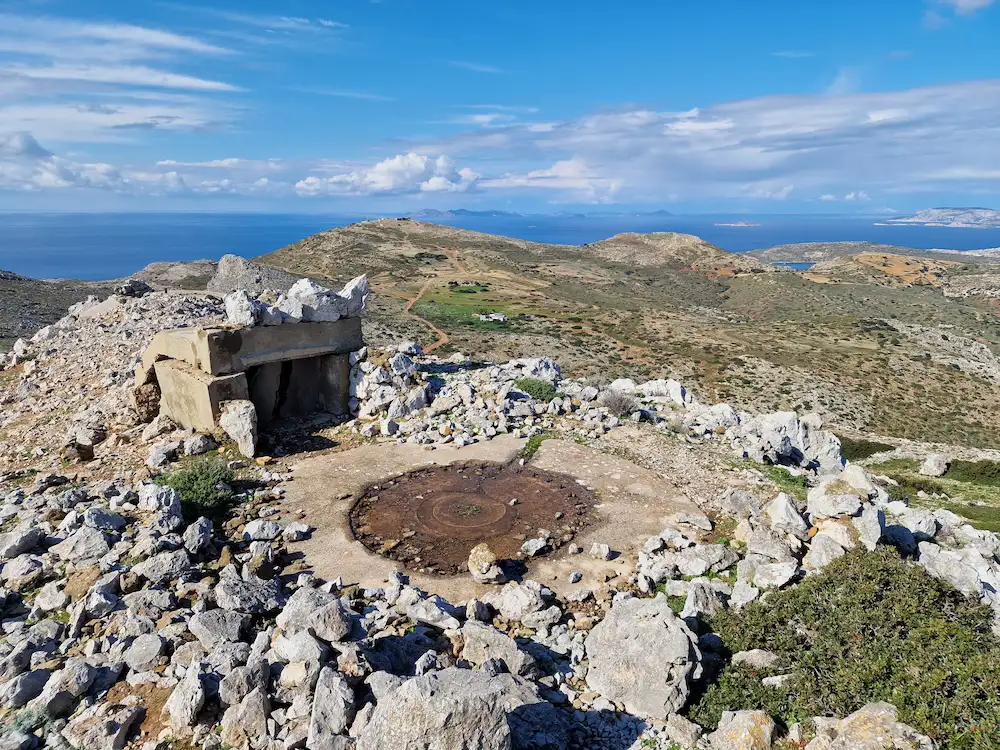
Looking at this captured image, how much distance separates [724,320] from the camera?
6594cm

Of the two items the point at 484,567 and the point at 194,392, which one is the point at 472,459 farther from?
the point at 194,392

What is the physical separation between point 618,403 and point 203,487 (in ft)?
36.6

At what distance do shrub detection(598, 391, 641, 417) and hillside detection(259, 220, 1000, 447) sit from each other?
736 inches

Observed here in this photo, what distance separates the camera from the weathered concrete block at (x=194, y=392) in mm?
14875

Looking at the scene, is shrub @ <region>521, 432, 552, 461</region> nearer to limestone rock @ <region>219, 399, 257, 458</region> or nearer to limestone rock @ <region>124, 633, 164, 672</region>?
limestone rock @ <region>219, 399, 257, 458</region>

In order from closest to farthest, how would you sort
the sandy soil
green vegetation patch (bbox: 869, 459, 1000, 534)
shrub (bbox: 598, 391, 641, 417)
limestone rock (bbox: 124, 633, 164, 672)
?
limestone rock (bbox: 124, 633, 164, 672)
the sandy soil
green vegetation patch (bbox: 869, 459, 1000, 534)
shrub (bbox: 598, 391, 641, 417)

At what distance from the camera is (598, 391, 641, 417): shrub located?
699 inches

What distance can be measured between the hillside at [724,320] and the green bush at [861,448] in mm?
5439

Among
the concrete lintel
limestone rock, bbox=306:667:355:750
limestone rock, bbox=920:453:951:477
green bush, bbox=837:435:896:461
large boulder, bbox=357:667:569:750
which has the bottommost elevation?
green bush, bbox=837:435:896:461

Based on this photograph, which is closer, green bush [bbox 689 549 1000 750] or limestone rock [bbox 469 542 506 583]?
green bush [bbox 689 549 1000 750]

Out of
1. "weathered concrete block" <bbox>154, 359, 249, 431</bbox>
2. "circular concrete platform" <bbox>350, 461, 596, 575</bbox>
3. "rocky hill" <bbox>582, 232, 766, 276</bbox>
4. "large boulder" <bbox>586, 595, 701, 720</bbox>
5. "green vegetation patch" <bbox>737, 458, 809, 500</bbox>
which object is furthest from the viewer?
"rocky hill" <bbox>582, 232, 766, 276</bbox>

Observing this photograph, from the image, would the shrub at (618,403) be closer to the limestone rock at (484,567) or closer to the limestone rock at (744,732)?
the limestone rock at (484,567)

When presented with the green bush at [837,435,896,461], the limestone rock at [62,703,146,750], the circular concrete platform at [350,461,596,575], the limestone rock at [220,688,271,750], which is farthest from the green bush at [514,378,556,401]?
the green bush at [837,435,896,461]

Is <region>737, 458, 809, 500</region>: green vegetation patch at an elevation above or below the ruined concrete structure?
below
